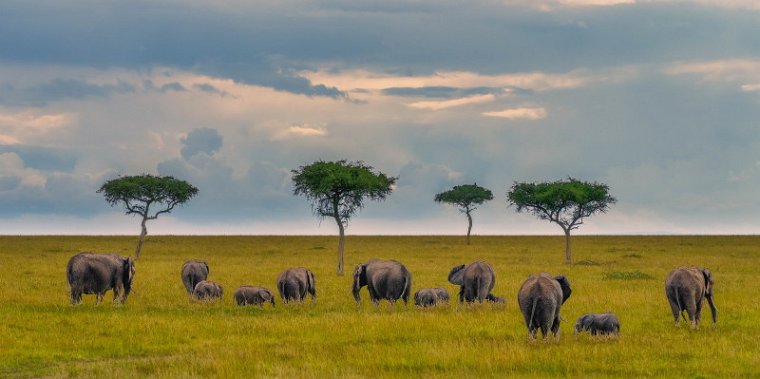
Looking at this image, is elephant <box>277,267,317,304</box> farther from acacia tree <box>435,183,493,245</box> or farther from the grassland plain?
acacia tree <box>435,183,493,245</box>

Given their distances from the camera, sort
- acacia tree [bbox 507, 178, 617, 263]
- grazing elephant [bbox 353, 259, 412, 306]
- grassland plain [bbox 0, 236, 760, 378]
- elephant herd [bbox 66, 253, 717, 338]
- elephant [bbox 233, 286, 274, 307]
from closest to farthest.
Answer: grassland plain [bbox 0, 236, 760, 378] < elephant herd [bbox 66, 253, 717, 338] < grazing elephant [bbox 353, 259, 412, 306] < elephant [bbox 233, 286, 274, 307] < acacia tree [bbox 507, 178, 617, 263]

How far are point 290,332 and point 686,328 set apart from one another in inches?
437

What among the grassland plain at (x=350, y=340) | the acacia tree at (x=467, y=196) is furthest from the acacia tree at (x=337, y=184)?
the acacia tree at (x=467, y=196)

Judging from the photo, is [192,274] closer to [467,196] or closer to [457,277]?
[457,277]

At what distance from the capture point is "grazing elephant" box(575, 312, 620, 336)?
68.0ft

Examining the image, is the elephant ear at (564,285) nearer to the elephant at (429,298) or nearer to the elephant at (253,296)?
the elephant at (429,298)

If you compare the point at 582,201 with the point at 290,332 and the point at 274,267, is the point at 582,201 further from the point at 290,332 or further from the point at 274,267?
the point at 290,332

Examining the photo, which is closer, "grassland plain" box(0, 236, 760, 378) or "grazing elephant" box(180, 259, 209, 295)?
"grassland plain" box(0, 236, 760, 378)

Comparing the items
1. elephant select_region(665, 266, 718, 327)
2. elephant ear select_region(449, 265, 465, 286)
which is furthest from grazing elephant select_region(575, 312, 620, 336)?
elephant ear select_region(449, 265, 465, 286)

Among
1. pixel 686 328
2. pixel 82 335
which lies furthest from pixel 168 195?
pixel 686 328

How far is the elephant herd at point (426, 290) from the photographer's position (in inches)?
738

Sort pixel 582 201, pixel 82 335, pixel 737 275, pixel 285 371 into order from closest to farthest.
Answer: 1. pixel 285 371
2. pixel 82 335
3. pixel 737 275
4. pixel 582 201

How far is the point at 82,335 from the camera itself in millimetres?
21484

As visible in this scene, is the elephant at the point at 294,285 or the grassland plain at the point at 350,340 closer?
the grassland plain at the point at 350,340
